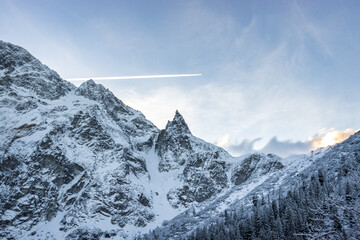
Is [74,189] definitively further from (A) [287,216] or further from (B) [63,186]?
(A) [287,216]

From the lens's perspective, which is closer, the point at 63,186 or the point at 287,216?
the point at 287,216

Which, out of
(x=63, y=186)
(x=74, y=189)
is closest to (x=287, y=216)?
(x=74, y=189)

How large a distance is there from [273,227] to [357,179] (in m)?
97.6

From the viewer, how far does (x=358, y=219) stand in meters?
11.2

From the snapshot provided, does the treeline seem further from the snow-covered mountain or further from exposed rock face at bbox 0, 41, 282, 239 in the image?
exposed rock face at bbox 0, 41, 282, 239

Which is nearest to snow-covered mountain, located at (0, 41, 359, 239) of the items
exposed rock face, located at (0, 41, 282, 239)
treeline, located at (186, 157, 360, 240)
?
exposed rock face, located at (0, 41, 282, 239)

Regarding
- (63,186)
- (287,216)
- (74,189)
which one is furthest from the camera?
(63,186)

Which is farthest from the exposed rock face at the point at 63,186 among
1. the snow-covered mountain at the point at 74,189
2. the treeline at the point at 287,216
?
the treeline at the point at 287,216

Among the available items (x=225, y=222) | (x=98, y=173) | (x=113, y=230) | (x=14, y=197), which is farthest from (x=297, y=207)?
(x=14, y=197)

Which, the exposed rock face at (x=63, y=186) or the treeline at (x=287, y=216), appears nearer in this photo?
the treeline at (x=287, y=216)

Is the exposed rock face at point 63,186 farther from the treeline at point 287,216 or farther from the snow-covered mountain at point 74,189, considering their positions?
the treeline at point 287,216

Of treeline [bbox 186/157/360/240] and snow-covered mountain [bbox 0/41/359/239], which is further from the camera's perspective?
snow-covered mountain [bbox 0/41/359/239]

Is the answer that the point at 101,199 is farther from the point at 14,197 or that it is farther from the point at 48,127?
the point at 48,127

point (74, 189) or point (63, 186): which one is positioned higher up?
point (63, 186)
